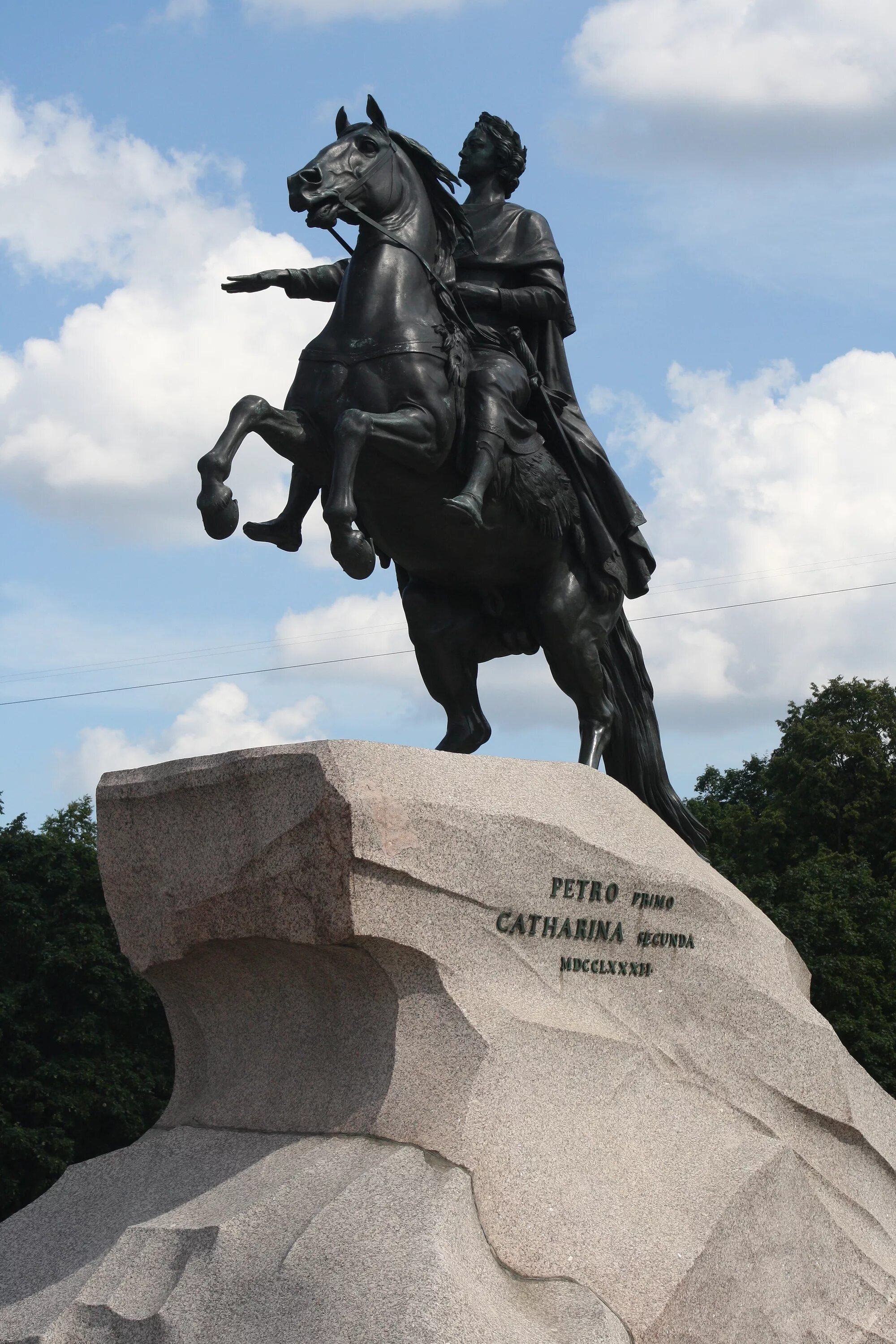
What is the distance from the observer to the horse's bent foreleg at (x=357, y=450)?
7.04m

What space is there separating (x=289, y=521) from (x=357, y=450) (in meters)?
0.94

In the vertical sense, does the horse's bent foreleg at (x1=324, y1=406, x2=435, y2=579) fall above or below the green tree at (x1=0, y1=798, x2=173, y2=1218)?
above

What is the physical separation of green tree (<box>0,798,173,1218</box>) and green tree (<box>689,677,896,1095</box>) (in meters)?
8.92

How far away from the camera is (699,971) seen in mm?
7160

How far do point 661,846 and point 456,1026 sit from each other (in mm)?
1646

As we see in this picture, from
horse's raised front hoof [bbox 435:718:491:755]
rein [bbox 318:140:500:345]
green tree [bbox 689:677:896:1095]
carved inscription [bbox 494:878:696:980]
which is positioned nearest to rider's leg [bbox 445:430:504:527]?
rein [bbox 318:140:500:345]

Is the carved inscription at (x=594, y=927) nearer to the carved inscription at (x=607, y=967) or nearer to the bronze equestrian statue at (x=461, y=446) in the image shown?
the carved inscription at (x=607, y=967)

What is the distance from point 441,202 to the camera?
8.48 meters

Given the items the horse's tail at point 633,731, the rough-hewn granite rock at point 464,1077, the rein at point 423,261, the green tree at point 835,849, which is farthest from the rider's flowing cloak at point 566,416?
the green tree at point 835,849

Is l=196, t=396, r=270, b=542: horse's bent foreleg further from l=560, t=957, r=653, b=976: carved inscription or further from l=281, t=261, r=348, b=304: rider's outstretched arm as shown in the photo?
l=560, t=957, r=653, b=976: carved inscription

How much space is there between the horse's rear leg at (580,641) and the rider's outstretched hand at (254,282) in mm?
2055

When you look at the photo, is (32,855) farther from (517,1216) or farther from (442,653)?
(517,1216)

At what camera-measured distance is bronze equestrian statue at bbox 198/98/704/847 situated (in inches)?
303

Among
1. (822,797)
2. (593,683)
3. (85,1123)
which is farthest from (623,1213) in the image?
(822,797)
